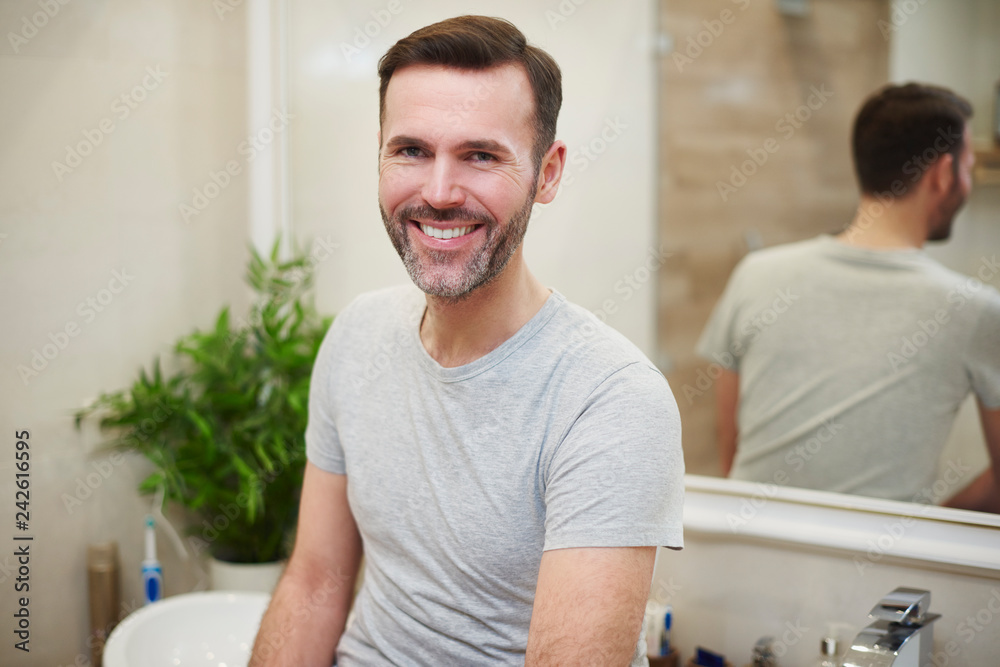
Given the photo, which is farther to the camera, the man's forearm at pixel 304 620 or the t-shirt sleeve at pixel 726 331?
the t-shirt sleeve at pixel 726 331

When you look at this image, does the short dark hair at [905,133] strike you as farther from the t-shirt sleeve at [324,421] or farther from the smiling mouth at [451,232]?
the t-shirt sleeve at [324,421]

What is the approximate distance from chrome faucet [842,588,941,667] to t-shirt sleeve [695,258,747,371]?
0.56 metres

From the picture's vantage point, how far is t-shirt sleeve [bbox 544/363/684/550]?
0.82 metres

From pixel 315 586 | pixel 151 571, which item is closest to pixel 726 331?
pixel 315 586

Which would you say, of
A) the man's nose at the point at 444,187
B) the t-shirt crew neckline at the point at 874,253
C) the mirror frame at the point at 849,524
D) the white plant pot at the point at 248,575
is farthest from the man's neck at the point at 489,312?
the white plant pot at the point at 248,575

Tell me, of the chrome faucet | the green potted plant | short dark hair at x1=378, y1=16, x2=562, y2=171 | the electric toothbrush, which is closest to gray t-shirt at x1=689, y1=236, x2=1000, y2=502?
the chrome faucet

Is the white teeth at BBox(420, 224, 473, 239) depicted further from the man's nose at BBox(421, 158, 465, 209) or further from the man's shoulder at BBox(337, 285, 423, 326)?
the man's shoulder at BBox(337, 285, 423, 326)

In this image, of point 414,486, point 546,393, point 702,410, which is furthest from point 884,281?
point 414,486

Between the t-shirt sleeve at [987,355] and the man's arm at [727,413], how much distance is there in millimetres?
402

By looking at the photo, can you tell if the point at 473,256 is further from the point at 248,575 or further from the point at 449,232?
the point at 248,575

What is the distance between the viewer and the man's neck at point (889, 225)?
122 cm

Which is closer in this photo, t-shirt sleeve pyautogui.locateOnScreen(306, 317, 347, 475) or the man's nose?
the man's nose

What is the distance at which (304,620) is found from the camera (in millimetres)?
1088

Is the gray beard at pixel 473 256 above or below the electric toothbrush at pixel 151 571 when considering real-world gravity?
above
